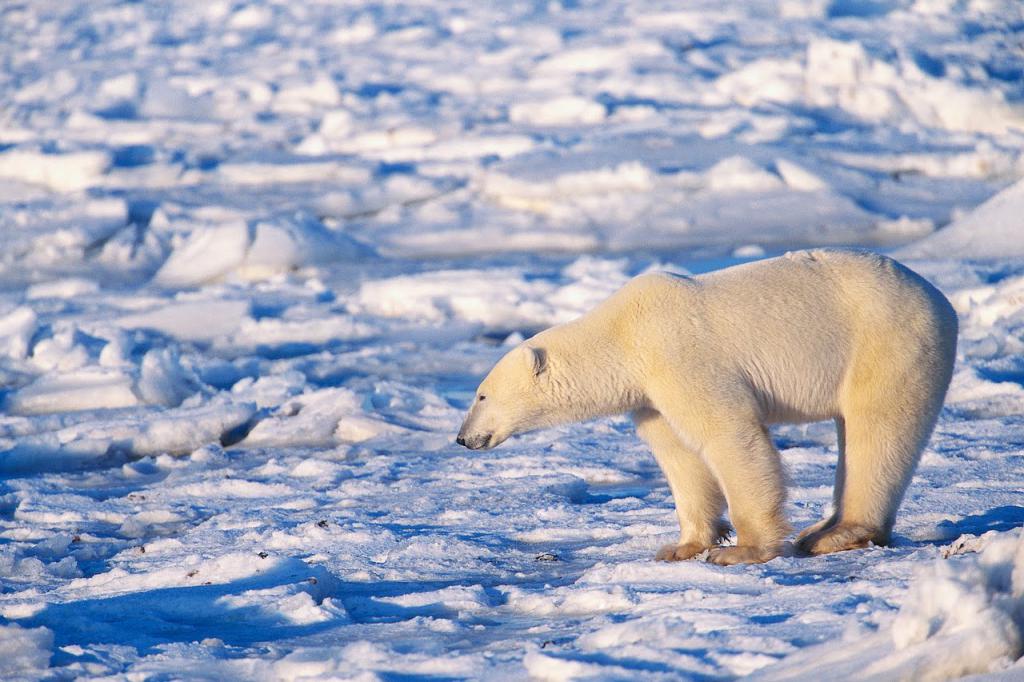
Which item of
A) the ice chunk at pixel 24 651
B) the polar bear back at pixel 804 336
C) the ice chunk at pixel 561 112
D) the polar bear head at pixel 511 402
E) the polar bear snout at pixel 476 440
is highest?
the polar bear back at pixel 804 336

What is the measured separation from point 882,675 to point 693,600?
0.99 metres


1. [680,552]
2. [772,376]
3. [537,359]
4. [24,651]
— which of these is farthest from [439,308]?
[24,651]

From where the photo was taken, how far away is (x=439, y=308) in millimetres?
9703

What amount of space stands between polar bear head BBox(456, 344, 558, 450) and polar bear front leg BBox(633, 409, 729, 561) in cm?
36

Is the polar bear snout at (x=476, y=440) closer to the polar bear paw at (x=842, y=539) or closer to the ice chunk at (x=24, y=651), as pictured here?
the polar bear paw at (x=842, y=539)

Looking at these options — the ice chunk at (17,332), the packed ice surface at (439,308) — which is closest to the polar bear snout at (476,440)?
the packed ice surface at (439,308)

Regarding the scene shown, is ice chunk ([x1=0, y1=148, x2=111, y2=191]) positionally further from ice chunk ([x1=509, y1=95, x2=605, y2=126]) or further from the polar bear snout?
the polar bear snout

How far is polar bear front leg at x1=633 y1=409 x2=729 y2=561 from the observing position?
13.0 ft

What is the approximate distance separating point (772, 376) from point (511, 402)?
2.88ft

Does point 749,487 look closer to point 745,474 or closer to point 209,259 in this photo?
point 745,474

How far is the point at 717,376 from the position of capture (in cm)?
373

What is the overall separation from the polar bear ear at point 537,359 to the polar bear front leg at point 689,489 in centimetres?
37

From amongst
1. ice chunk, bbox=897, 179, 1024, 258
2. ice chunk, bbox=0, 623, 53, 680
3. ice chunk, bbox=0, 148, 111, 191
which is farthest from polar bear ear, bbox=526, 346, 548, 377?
ice chunk, bbox=0, 148, 111, 191

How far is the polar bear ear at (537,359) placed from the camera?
4031 mm
